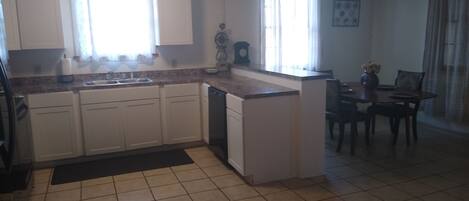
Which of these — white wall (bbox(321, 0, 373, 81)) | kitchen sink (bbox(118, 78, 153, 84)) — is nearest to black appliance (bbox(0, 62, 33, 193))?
kitchen sink (bbox(118, 78, 153, 84))

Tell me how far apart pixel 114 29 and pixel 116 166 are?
61.7 inches

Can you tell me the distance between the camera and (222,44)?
504cm

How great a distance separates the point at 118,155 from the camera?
4391mm

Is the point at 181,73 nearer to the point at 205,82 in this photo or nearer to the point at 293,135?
the point at 205,82

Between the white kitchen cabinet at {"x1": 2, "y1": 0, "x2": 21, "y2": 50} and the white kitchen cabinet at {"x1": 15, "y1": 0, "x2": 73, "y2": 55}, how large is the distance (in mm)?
25

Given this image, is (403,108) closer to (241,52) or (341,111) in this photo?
(341,111)

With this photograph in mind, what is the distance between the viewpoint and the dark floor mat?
3828 millimetres

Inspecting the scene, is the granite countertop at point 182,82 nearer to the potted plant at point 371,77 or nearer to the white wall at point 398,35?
the potted plant at point 371,77

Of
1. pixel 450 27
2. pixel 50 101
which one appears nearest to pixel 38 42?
pixel 50 101

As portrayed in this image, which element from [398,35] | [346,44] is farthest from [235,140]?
[398,35]

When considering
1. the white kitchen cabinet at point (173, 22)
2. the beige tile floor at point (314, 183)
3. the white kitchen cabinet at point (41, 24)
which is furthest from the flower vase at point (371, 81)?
the white kitchen cabinet at point (41, 24)

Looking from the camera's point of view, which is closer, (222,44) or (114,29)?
(114,29)

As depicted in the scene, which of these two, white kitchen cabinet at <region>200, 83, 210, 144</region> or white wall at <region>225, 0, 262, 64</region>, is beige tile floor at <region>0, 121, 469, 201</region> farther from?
white wall at <region>225, 0, 262, 64</region>

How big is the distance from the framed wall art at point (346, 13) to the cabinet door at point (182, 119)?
2.73 m
